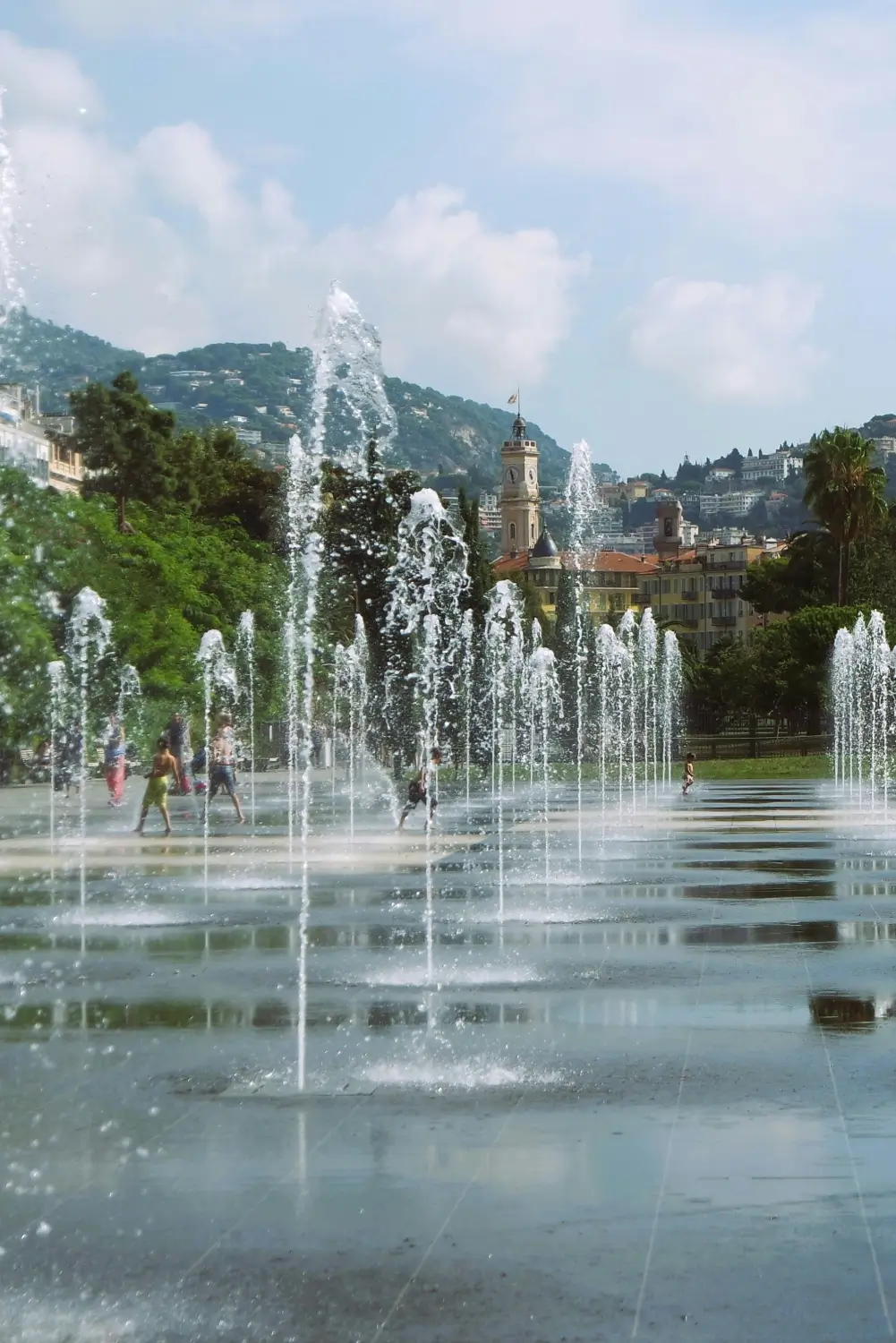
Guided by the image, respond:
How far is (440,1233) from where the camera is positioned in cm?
573

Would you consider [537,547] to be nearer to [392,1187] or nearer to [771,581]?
[771,581]

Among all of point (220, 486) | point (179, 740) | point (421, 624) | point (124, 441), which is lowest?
point (179, 740)

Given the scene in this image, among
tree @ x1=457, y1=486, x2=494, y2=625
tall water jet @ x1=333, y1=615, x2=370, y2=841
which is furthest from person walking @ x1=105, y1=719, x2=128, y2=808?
tree @ x1=457, y1=486, x2=494, y2=625

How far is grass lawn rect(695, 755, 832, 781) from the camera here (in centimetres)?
5066

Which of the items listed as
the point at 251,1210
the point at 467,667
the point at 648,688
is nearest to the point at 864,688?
the point at 648,688

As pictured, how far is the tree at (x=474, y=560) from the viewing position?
54406 mm

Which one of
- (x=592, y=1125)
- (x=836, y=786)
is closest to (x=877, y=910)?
(x=592, y=1125)

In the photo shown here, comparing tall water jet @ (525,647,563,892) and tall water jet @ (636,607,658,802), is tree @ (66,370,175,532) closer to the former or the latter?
tall water jet @ (525,647,563,892)

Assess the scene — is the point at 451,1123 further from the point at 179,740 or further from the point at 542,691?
the point at 542,691

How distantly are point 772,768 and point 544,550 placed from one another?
138056mm

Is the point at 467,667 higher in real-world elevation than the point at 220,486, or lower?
lower

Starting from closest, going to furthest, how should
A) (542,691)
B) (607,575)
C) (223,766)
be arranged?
(223,766), (542,691), (607,575)

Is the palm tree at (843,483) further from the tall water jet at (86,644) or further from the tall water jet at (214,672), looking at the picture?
the tall water jet at (86,644)

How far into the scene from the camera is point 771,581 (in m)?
104
